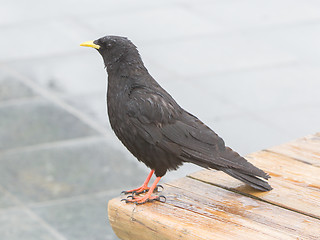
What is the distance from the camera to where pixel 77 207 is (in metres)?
5.76

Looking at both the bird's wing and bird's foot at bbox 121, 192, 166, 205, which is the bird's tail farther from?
bird's foot at bbox 121, 192, 166, 205

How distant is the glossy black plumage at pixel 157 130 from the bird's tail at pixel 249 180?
2 centimetres

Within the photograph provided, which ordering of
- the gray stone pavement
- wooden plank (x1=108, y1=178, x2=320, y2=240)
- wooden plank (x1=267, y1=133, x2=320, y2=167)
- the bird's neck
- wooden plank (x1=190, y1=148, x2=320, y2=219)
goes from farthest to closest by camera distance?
1. the gray stone pavement
2. wooden plank (x1=267, y1=133, x2=320, y2=167)
3. the bird's neck
4. wooden plank (x1=190, y1=148, x2=320, y2=219)
5. wooden plank (x1=108, y1=178, x2=320, y2=240)

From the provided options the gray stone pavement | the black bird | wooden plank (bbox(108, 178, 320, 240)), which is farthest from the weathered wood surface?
the gray stone pavement

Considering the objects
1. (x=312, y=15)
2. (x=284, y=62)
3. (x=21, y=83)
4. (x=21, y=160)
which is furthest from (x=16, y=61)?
(x=312, y=15)

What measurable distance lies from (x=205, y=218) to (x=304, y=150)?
1.00 meters

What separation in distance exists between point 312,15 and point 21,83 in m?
4.71

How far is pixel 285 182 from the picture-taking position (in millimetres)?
3242

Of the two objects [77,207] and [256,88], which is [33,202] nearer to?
[77,207]

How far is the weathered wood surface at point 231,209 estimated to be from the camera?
9.02 ft

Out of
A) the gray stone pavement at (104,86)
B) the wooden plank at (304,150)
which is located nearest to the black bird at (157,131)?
the wooden plank at (304,150)

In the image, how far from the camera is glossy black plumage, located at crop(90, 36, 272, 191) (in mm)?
3242

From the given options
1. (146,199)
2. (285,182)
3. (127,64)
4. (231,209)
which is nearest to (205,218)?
(231,209)

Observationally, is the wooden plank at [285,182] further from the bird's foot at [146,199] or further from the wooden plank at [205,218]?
the bird's foot at [146,199]
